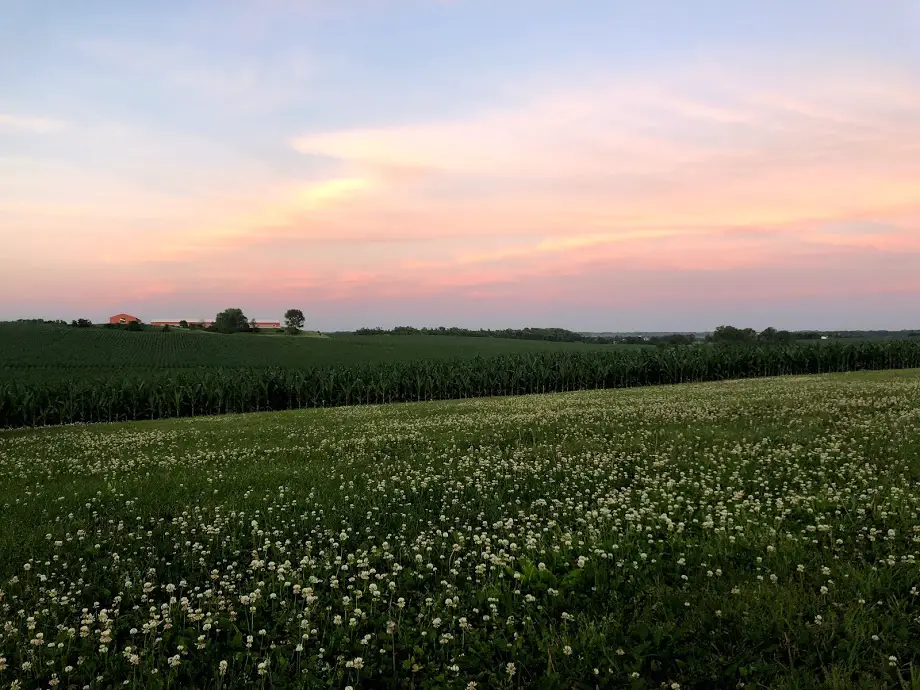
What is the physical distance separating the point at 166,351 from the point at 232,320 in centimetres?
6243

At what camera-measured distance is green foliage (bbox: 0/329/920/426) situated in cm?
3572

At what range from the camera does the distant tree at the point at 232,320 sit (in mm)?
138125

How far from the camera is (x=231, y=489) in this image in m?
10.8

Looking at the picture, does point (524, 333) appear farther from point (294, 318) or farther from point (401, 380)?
point (401, 380)

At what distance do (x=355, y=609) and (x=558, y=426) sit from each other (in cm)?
1249

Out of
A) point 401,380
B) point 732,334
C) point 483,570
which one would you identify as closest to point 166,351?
point 401,380

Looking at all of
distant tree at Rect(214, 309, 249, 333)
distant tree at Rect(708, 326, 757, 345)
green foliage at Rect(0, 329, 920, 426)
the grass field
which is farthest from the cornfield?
distant tree at Rect(214, 309, 249, 333)

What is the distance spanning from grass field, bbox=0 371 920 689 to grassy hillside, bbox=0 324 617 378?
4406 centimetres

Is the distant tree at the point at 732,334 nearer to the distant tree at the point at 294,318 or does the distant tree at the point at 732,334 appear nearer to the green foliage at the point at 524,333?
the green foliage at the point at 524,333

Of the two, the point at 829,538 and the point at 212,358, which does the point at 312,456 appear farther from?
the point at 212,358

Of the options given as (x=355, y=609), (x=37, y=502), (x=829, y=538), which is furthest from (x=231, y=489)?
(x=829, y=538)

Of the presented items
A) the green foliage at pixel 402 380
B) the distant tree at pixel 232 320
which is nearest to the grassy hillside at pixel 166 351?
the green foliage at pixel 402 380

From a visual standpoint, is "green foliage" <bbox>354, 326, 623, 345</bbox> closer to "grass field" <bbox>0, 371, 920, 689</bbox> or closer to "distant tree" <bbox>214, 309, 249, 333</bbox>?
"distant tree" <bbox>214, 309, 249, 333</bbox>

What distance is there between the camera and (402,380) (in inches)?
1763
